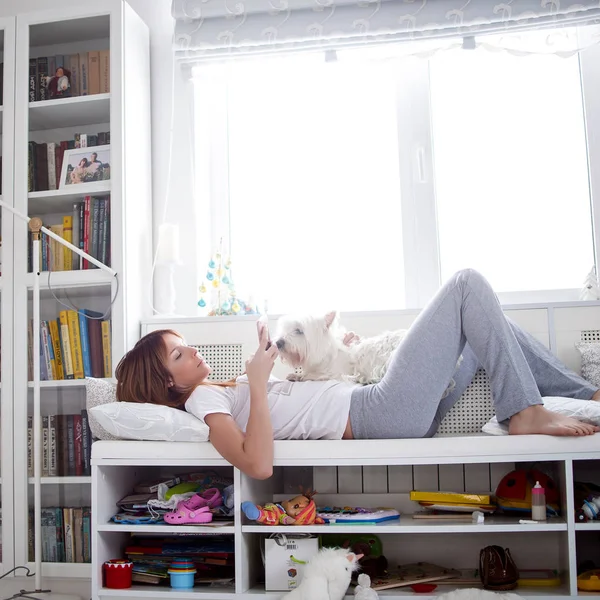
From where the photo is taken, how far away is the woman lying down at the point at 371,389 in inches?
82.0

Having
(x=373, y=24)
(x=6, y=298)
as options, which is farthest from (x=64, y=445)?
(x=373, y=24)

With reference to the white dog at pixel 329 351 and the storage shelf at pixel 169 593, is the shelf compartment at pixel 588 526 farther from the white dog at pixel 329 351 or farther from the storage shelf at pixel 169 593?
the storage shelf at pixel 169 593

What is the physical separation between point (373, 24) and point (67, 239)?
59.5 inches

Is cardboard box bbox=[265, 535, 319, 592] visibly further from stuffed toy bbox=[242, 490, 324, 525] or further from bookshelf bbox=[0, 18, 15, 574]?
bookshelf bbox=[0, 18, 15, 574]

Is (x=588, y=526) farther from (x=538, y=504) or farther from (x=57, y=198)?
(x=57, y=198)

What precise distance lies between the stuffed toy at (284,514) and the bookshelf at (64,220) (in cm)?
88

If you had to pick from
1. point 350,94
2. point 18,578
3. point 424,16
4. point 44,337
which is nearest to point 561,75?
point 424,16

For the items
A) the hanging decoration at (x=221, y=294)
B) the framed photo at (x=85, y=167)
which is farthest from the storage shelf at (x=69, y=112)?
the hanging decoration at (x=221, y=294)

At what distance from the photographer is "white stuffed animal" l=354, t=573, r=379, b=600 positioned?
2018 mm

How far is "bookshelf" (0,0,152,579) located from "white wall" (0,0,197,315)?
18cm

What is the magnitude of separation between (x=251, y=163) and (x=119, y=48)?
75 cm

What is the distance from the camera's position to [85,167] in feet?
9.63

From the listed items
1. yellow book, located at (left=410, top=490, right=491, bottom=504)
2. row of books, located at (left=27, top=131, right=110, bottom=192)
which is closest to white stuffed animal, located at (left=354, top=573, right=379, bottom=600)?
yellow book, located at (left=410, top=490, right=491, bottom=504)

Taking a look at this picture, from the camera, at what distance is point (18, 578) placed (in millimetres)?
2732
